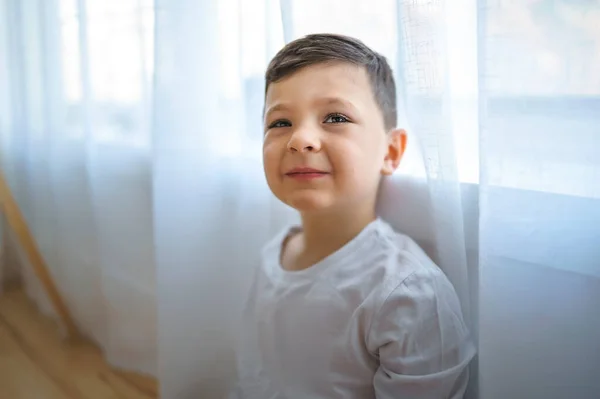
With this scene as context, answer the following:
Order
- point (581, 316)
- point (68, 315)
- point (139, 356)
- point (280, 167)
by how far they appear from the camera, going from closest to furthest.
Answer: point (581, 316), point (280, 167), point (139, 356), point (68, 315)

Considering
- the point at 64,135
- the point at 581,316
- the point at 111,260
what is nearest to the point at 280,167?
the point at 581,316

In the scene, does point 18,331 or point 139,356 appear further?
point 18,331

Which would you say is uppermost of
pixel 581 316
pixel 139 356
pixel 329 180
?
pixel 329 180

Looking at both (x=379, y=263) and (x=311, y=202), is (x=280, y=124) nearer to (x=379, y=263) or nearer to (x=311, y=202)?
(x=311, y=202)

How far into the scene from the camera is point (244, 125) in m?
0.83

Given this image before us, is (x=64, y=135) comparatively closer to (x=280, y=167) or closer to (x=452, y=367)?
(x=280, y=167)

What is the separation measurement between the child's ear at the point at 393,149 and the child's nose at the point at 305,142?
0.36 feet

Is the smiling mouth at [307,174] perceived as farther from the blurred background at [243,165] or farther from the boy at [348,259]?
the blurred background at [243,165]

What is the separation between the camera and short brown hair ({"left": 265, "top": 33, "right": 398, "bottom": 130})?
0.61 metres

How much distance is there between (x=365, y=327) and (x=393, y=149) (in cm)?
24

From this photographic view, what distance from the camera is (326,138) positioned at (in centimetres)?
59

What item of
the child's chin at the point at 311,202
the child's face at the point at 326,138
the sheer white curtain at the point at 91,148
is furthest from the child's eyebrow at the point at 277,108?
the sheer white curtain at the point at 91,148

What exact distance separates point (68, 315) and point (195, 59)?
0.89 meters

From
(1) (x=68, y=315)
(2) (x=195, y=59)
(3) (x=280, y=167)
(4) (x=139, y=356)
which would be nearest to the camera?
(3) (x=280, y=167)
